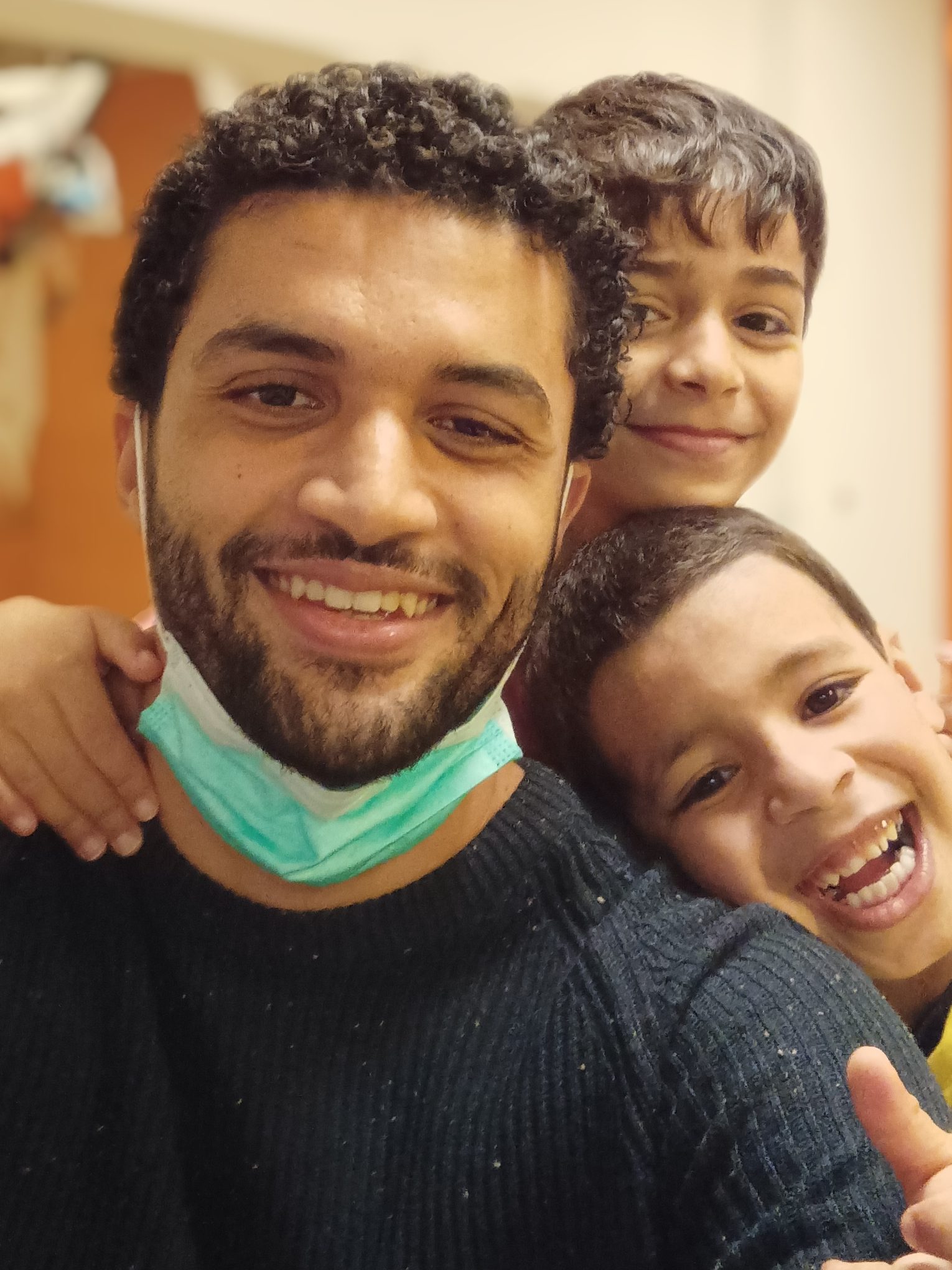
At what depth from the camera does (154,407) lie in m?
1.01

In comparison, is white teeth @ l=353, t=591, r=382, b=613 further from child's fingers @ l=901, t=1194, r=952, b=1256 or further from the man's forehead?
child's fingers @ l=901, t=1194, r=952, b=1256

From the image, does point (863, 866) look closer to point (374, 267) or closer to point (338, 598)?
point (338, 598)

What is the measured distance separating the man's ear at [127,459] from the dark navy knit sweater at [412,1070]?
0.30 metres

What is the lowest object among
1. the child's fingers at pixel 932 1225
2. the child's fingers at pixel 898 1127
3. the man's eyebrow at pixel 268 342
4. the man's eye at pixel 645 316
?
the child's fingers at pixel 932 1225

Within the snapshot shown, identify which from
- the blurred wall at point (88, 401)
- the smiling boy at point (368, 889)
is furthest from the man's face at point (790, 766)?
the blurred wall at point (88, 401)

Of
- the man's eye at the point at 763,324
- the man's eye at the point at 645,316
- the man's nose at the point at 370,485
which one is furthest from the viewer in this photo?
the man's eye at the point at 763,324

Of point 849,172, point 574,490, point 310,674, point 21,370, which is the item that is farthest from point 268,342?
point 849,172

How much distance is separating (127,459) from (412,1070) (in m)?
0.57

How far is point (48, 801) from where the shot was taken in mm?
977

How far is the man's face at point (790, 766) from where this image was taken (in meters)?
1.10

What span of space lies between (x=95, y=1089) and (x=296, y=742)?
12.0 inches

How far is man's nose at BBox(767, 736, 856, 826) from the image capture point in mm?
1073

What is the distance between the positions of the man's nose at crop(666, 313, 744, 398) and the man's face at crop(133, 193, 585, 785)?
1.02ft

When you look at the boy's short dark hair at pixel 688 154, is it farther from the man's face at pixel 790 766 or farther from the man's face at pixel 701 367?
the man's face at pixel 790 766
